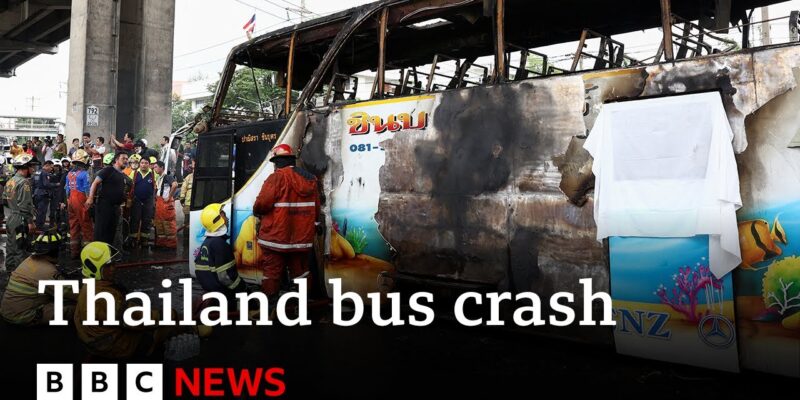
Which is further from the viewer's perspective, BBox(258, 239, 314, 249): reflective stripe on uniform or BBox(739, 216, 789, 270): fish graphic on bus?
BBox(258, 239, 314, 249): reflective stripe on uniform

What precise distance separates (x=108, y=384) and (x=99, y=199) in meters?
5.94

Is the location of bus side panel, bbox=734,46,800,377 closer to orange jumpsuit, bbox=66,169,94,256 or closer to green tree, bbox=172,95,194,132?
orange jumpsuit, bbox=66,169,94,256

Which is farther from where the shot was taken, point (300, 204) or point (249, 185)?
point (249, 185)

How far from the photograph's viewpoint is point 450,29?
23.2 feet

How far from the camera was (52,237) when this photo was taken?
5.20m

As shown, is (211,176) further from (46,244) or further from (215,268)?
(46,244)

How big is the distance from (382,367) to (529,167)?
1.92m

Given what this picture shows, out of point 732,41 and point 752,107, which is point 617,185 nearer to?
point 752,107

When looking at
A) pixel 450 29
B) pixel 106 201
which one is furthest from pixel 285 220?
pixel 106 201

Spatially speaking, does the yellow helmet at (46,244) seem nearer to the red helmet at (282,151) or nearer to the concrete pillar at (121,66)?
the red helmet at (282,151)

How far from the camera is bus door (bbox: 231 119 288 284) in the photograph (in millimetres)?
6336

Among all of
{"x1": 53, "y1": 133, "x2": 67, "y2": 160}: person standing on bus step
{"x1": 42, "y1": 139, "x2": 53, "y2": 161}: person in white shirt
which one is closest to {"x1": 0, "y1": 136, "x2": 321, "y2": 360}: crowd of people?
{"x1": 53, "y1": 133, "x2": 67, "y2": 160}: person standing on bus step

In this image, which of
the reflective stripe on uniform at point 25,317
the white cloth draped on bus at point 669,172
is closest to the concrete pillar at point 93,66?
the reflective stripe on uniform at point 25,317

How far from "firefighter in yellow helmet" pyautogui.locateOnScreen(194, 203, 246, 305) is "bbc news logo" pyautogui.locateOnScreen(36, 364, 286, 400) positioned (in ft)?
3.51
